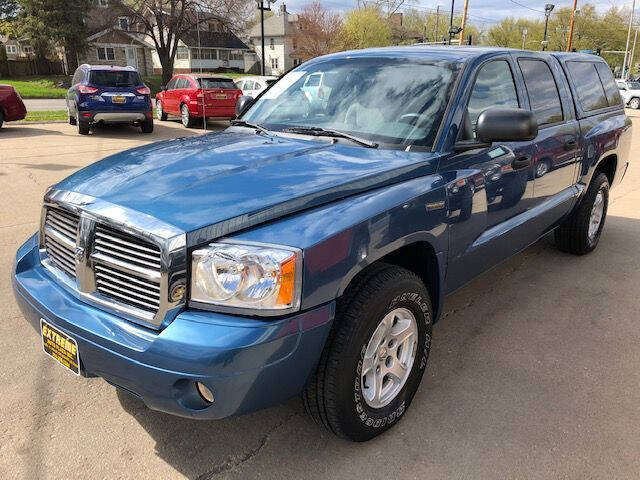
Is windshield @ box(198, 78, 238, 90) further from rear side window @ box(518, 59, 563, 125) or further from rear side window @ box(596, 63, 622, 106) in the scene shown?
rear side window @ box(518, 59, 563, 125)

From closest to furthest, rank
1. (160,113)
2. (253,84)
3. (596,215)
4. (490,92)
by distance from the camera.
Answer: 1. (490,92)
2. (596,215)
3. (160,113)
4. (253,84)

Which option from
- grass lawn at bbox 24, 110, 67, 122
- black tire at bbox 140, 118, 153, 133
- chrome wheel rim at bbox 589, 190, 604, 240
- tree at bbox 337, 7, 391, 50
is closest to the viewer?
chrome wheel rim at bbox 589, 190, 604, 240

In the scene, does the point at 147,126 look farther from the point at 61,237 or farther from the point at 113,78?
the point at 61,237

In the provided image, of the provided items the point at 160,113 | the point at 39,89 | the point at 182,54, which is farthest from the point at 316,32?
the point at 160,113

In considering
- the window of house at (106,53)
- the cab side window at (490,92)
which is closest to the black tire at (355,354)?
the cab side window at (490,92)

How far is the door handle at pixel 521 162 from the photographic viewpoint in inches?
136

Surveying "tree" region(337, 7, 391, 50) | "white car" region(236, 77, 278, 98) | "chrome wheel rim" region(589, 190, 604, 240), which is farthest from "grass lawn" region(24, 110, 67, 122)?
"tree" region(337, 7, 391, 50)

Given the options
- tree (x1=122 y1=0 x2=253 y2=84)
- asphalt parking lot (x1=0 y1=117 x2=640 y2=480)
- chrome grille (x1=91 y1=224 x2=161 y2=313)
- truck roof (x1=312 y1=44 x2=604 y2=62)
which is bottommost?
asphalt parking lot (x1=0 y1=117 x2=640 y2=480)

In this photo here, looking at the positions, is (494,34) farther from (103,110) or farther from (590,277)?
(590,277)

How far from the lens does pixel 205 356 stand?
6.38 feet

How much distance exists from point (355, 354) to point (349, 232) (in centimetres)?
52

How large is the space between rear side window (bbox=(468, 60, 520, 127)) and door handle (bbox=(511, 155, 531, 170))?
35cm

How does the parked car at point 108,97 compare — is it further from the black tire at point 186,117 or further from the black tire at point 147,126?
the black tire at point 186,117

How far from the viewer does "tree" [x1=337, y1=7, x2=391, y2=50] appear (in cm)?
6066
